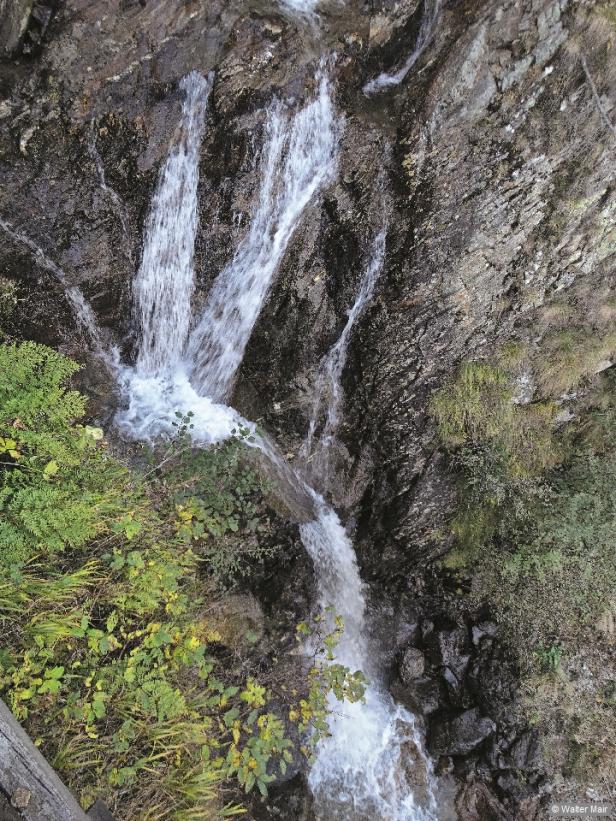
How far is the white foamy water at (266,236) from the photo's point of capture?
516cm

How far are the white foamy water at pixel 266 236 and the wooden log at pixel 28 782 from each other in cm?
412

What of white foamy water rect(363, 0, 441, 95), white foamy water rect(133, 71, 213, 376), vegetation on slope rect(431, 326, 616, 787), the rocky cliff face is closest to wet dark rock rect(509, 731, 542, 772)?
the rocky cliff face

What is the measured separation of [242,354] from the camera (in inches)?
244

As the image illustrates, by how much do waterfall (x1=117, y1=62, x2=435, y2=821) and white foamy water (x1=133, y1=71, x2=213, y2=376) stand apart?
1 centimetres

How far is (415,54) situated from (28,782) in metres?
6.48

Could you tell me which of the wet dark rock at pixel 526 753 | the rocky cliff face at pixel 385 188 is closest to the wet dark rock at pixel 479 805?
the rocky cliff face at pixel 385 188

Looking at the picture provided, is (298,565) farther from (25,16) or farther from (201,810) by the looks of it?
(25,16)

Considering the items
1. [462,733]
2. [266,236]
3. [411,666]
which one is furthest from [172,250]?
[462,733]

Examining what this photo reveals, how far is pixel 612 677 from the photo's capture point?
5.54 metres

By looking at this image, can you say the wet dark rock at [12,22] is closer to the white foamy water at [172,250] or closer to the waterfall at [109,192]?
the waterfall at [109,192]

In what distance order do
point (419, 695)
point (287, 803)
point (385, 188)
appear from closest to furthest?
point (287, 803)
point (385, 188)
point (419, 695)

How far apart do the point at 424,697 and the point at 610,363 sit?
4500 mm

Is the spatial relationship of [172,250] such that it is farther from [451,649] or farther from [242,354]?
[451,649]

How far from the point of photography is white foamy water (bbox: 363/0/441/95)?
4836mm
